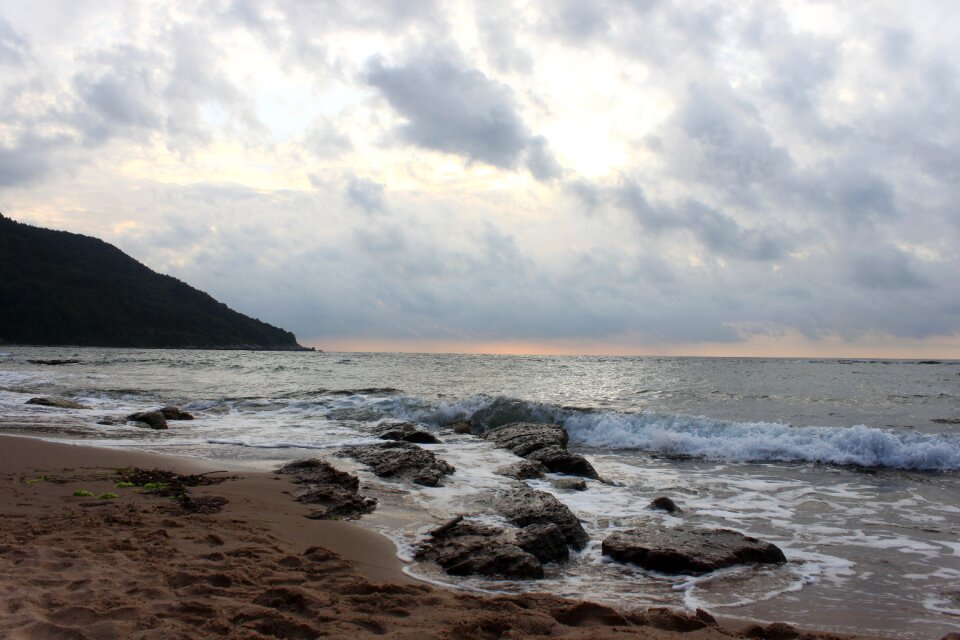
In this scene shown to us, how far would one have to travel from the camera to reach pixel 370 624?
397 centimetres

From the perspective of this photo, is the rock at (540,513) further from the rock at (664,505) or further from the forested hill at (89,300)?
the forested hill at (89,300)

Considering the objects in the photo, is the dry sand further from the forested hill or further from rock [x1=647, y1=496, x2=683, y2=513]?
the forested hill

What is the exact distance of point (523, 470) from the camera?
11047mm

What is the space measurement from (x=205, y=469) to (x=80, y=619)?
6.44 m

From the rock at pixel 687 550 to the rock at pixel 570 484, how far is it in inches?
122

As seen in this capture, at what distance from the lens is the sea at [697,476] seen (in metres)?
5.41

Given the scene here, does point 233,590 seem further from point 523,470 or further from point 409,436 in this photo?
point 409,436

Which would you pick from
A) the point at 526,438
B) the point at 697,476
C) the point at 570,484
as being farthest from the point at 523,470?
the point at 697,476

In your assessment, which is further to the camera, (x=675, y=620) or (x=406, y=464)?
(x=406, y=464)

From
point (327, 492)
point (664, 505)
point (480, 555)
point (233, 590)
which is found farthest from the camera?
point (664, 505)

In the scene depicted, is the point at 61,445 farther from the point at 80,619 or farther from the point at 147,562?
the point at 80,619

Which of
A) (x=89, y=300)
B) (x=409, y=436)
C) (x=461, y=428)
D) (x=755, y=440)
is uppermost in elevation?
(x=89, y=300)

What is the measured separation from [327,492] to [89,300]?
109 metres

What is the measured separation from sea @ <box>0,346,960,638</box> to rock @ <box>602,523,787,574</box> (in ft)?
0.46
